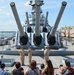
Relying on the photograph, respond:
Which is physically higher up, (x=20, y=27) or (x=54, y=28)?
(x=20, y=27)

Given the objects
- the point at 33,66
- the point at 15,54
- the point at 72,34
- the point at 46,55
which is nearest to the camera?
the point at 33,66

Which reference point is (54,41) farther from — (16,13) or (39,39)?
(16,13)

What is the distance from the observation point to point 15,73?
4.96 metres

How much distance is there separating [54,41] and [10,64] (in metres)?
6.01

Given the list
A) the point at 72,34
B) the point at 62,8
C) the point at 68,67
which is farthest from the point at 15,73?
the point at 72,34

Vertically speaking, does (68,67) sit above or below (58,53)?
above

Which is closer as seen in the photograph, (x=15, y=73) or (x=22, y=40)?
(x=15, y=73)

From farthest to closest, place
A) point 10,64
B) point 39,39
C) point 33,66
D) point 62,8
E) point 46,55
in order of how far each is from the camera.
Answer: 1. point 39,39
2. point 62,8
3. point 46,55
4. point 10,64
5. point 33,66

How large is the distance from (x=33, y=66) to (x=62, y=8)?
7.97 m

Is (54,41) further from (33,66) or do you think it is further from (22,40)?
(33,66)

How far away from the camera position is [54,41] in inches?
611

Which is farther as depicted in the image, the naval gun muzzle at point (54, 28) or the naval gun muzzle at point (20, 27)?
the naval gun muzzle at point (20, 27)

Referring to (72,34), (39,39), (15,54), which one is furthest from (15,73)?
(72,34)

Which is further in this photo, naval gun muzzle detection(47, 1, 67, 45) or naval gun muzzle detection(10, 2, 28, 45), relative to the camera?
naval gun muzzle detection(10, 2, 28, 45)
